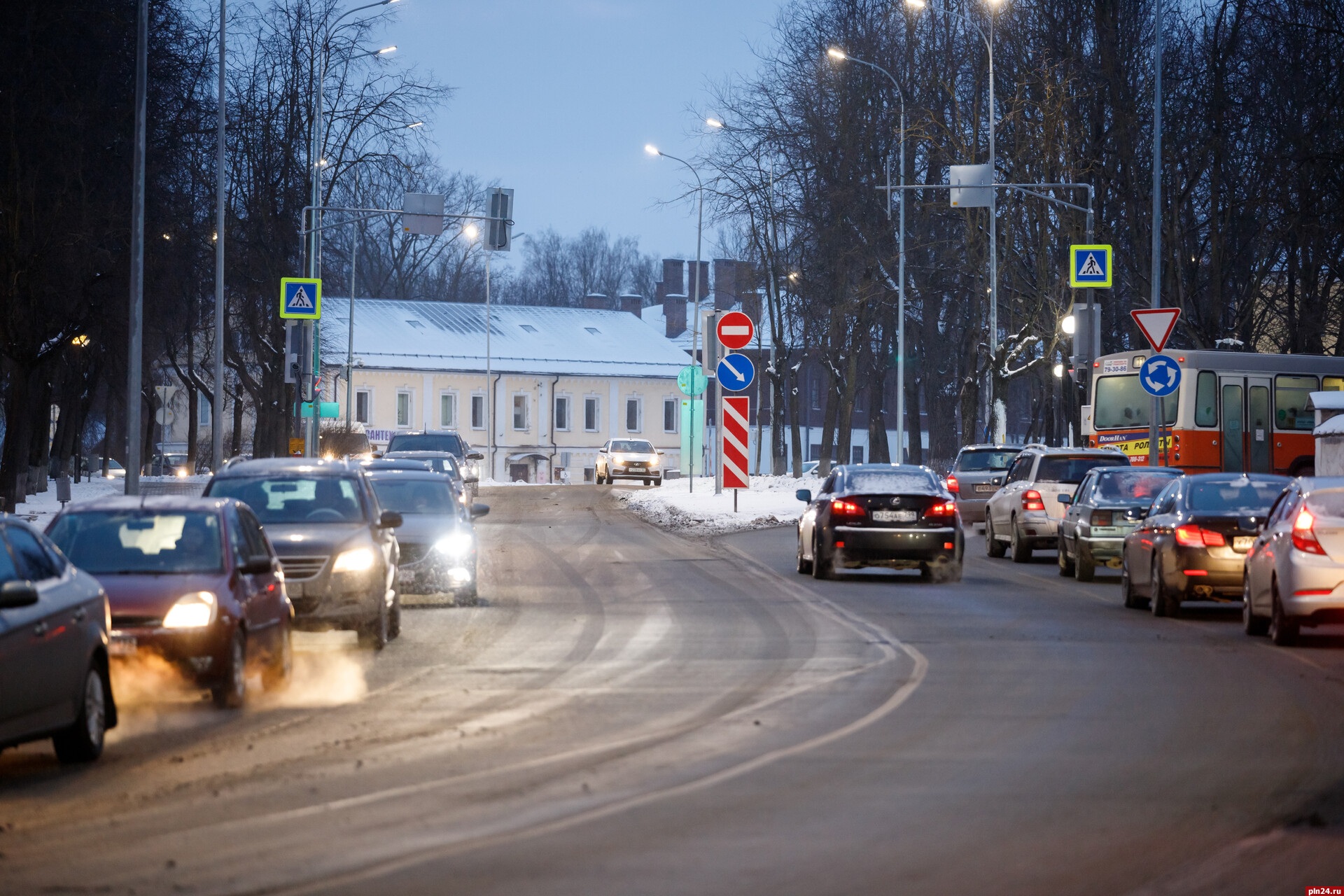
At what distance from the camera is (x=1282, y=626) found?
16719 mm

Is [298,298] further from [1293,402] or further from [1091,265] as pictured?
[1293,402]

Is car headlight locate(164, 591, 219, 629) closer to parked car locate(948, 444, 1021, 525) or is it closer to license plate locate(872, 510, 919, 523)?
license plate locate(872, 510, 919, 523)

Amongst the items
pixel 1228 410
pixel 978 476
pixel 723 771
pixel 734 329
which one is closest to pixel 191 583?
pixel 723 771

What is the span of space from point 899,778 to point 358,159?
48.6 meters

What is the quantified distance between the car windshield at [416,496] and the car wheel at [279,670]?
713cm

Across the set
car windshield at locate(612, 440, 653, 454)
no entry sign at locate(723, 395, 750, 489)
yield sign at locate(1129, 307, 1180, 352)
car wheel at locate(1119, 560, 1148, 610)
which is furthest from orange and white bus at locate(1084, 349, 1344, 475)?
car windshield at locate(612, 440, 653, 454)

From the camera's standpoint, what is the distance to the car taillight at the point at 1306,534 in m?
16.2

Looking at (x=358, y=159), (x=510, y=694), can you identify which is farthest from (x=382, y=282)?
(x=510, y=694)

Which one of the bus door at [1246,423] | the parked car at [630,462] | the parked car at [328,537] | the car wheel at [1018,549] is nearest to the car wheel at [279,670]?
the parked car at [328,537]

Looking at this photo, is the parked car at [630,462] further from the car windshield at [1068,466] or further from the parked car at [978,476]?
the car windshield at [1068,466]

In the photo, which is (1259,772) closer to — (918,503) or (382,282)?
(918,503)

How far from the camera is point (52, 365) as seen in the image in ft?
145

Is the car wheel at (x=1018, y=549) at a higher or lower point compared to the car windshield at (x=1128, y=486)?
lower

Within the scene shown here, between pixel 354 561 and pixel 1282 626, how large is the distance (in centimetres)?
807
